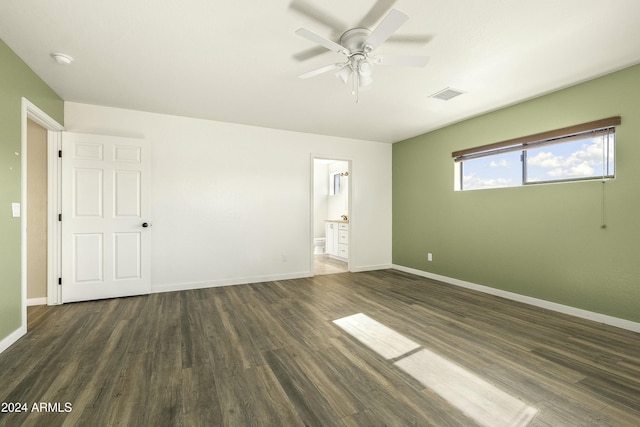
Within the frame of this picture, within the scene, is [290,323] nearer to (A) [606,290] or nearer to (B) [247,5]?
(B) [247,5]

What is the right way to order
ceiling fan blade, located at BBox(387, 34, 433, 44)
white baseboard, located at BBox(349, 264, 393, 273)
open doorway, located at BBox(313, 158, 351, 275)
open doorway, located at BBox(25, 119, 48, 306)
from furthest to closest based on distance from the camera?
open doorway, located at BBox(313, 158, 351, 275), white baseboard, located at BBox(349, 264, 393, 273), open doorway, located at BBox(25, 119, 48, 306), ceiling fan blade, located at BBox(387, 34, 433, 44)

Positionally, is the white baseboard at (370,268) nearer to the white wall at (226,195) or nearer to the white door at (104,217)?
the white wall at (226,195)

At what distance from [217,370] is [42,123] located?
3.33 metres

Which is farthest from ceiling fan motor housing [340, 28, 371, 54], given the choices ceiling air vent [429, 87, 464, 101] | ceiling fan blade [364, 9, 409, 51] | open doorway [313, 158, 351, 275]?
open doorway [313, 158, 351, 275]

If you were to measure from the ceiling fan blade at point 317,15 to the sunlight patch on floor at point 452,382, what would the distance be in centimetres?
256

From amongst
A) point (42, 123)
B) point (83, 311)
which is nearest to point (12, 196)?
point (42, 123)

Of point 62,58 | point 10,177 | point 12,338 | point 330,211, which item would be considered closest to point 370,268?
point 330,211

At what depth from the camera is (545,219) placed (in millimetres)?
3410

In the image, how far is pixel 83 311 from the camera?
325cm

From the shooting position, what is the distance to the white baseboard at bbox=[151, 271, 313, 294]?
13.3 ft

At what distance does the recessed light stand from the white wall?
50.8 inches

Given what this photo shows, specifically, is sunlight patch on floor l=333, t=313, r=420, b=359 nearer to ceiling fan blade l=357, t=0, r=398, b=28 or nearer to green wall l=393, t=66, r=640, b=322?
green wall l=393, t=66, r=640, b=322

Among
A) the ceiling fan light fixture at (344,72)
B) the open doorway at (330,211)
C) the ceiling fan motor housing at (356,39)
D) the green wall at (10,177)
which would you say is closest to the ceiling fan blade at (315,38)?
the ceiling fan motor housing at (356,39)

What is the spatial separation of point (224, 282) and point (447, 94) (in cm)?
404
